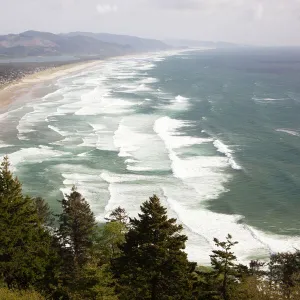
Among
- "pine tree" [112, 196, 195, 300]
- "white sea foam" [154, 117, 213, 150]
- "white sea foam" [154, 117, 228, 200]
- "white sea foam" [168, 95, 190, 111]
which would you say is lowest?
"white sea foam" [154, 117, 228, 200]

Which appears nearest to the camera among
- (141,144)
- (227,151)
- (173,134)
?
(227,151)

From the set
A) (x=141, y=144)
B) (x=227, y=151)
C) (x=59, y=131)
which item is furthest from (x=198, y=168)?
(x=59, y=131)

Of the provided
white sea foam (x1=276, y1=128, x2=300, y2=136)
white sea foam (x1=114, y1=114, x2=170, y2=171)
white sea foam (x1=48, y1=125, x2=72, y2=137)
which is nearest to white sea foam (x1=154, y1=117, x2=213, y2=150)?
white sea foam (x1=114, y1=114, x2=170, y2=171)

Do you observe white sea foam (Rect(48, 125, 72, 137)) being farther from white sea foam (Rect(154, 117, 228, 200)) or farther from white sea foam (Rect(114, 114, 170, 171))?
white sea foam (Rect(154, 117, 228, 200))

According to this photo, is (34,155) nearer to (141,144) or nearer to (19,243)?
(141,144)

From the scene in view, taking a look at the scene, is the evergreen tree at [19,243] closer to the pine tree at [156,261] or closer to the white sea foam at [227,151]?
the pine tree at [156,261]

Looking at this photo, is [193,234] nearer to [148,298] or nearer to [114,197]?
[114,197]

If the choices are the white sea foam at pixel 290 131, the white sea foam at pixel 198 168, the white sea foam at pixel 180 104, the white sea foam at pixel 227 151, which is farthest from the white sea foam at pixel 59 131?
the white sea foam at pixel 290 131
